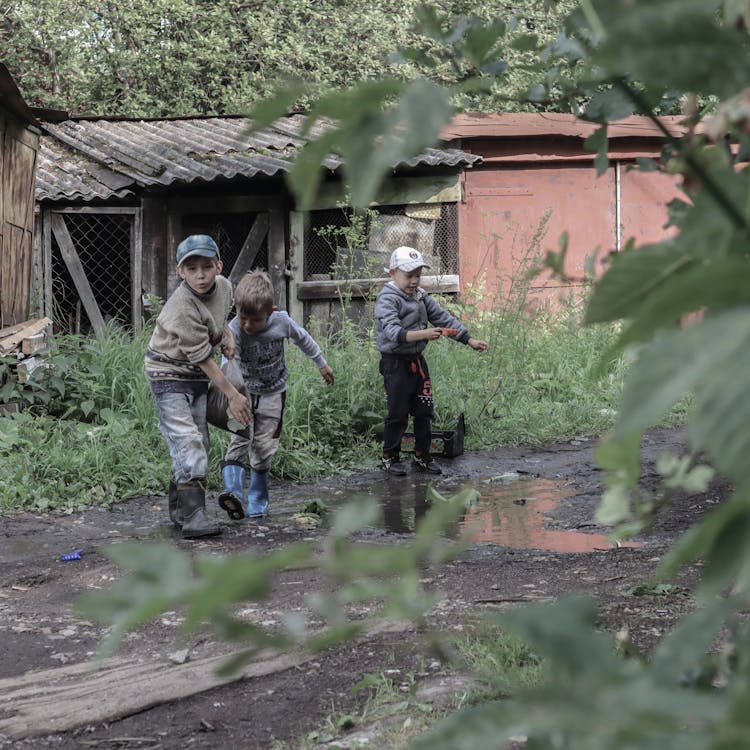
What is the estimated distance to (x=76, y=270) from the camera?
42.7ft

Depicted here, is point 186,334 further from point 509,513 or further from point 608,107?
point 608,107

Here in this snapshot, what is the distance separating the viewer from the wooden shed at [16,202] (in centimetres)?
887

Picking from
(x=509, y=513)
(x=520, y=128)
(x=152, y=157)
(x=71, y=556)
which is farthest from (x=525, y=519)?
(x=152, y=157)

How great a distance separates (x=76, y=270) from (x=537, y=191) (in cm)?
594

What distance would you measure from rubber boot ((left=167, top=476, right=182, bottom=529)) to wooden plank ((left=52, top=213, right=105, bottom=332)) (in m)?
7.46

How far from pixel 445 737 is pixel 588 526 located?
17.4ft

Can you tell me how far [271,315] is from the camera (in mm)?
6426

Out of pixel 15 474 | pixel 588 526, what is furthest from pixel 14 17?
pixel 588 526

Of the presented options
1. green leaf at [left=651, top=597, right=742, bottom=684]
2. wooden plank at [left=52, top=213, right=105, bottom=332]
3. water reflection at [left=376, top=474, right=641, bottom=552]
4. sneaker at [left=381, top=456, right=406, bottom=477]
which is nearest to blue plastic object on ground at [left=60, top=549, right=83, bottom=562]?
water reflection at [left=376, top=474, right=641, bottom=552]

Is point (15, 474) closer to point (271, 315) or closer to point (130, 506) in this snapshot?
point (130, 506)

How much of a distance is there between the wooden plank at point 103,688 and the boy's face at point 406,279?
467 centimetres

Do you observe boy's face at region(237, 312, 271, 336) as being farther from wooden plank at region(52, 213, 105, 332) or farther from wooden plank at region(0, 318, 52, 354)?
wooden plank at region(52, 213, 105, 332)

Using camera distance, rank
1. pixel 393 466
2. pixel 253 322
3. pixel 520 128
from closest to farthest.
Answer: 1. pixel 253 322
2. pixel 393 466
3. pixel 520 128

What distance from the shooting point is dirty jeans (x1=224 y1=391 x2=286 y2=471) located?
631 centimetres
